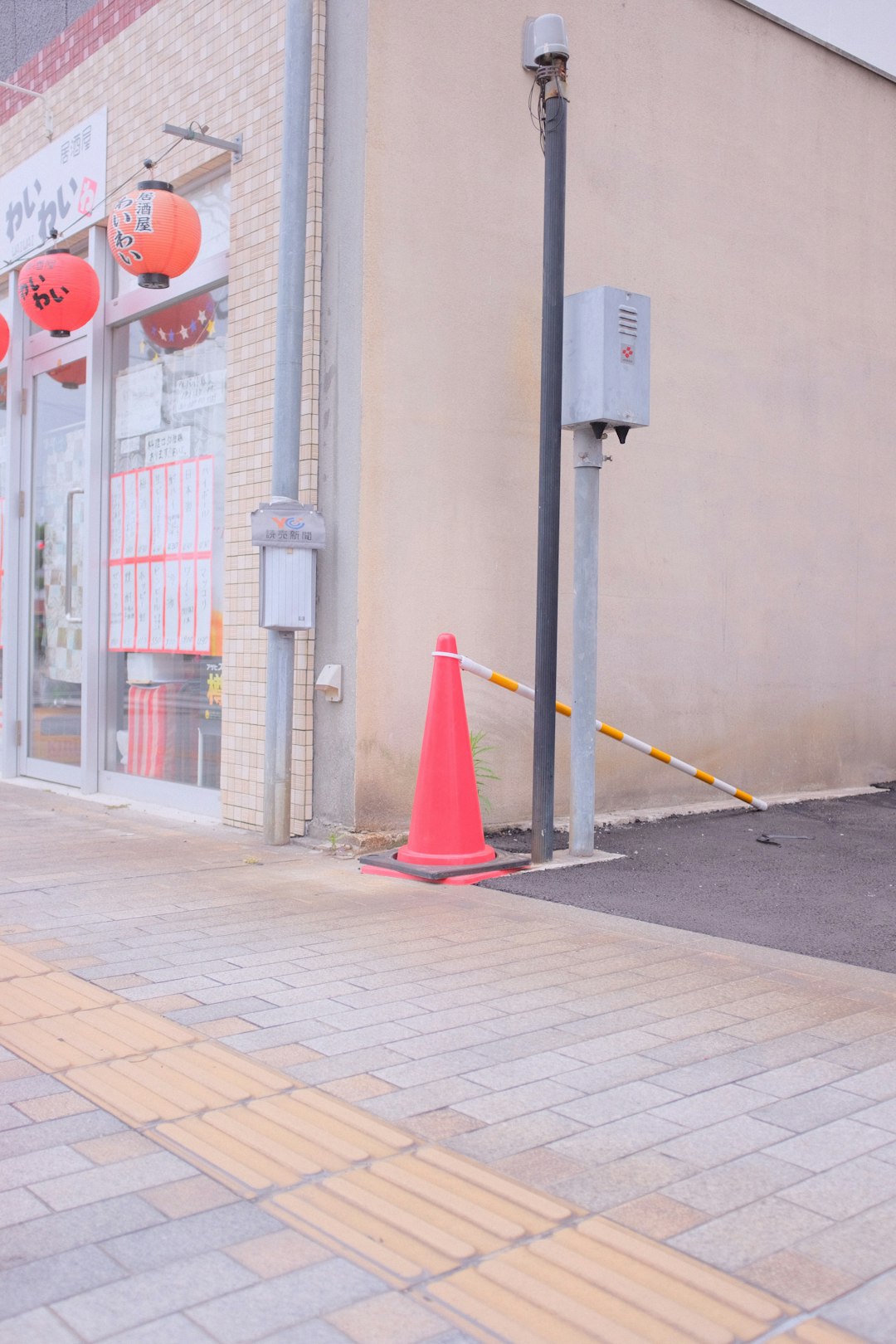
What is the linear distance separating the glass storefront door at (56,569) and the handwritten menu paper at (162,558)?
0.54 meters

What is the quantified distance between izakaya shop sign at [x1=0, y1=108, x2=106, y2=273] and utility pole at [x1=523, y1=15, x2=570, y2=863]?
3809mm

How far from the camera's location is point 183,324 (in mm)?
8039

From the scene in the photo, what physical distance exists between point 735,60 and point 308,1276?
27.9 feet

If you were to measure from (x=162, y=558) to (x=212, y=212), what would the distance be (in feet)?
7.06

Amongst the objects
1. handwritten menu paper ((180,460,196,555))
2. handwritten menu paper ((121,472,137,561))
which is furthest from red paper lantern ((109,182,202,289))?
handwritten menu paper ((121,472,137,561))

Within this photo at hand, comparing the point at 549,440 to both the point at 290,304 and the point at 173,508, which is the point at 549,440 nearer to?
the point at 290,304

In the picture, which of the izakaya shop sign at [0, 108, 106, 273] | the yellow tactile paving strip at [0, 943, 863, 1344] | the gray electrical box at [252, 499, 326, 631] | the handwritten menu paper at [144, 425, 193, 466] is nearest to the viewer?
the yellow tactile paving strip at [0, 943, 863, 1344]

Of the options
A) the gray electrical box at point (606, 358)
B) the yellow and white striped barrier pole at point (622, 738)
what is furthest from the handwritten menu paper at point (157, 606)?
the gray electrical box at point (606, 358)

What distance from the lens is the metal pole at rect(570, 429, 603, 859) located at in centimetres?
634

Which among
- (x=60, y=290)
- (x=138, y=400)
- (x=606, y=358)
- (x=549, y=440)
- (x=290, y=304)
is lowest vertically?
(x=549, y=440)

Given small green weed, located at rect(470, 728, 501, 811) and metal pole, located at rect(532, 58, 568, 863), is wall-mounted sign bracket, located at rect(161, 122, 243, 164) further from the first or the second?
small green weed, located at rect(470, 728, 501, 811)

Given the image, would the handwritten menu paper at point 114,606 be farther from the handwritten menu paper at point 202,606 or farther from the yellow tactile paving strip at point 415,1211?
the yellow tactile paving strip at point 415,1211

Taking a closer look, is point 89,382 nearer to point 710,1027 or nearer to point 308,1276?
point 710,1027

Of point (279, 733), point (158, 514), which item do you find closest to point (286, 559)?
point (279, 733)
